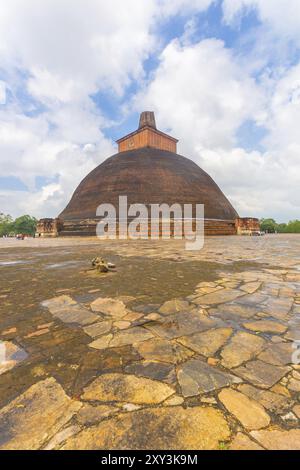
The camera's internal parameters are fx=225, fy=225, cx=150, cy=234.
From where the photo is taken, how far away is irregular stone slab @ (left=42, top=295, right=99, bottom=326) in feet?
7.06

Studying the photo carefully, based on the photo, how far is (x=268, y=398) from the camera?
116 centimetres

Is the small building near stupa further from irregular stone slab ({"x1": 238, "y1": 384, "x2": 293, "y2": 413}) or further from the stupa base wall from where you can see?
irregular stone slab ({"x1": 238, "y1": 384, "x2": 293, "y2": 413})

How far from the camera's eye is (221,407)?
1.11 m

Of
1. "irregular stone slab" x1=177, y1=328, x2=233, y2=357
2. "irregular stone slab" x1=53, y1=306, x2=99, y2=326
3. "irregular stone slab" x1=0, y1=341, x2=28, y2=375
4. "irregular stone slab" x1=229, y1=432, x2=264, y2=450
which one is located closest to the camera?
"irregular stone slab" x1=229, y1=432, x2=264, y2=450

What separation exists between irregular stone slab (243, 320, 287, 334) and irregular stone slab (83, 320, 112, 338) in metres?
1.23

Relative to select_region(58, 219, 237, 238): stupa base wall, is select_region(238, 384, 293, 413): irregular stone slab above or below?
below

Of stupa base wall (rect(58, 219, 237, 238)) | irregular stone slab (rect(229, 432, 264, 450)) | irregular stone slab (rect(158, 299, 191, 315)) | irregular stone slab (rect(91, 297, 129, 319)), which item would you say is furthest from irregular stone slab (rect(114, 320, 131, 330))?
stupa base wall (rect(58, 219, 237, 238))

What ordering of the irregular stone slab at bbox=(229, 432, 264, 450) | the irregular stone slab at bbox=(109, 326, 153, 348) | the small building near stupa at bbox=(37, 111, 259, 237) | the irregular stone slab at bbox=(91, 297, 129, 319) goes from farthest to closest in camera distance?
the small building near stupa at bbox=(37, 111, 259, 237) → the irregular stone slab at bbox=(91, 297, 129, 319) → the irregular stone slab at bbox=(109, 326, 153, 348) → the irregular stone slab at bbox=(229, 432, 264, 450)

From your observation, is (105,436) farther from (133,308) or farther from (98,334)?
(133,308)

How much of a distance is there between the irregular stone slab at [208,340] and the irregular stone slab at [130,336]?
11.1 inches

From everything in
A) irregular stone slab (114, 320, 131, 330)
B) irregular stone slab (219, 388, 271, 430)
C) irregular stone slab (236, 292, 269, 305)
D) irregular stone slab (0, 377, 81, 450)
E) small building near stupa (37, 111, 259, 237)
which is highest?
small building near stupa (37, 111, 259, 237)

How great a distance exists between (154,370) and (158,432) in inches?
16.8

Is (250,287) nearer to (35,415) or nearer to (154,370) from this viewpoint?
(154,370)

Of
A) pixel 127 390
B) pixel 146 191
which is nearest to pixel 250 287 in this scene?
pixel 127 390
